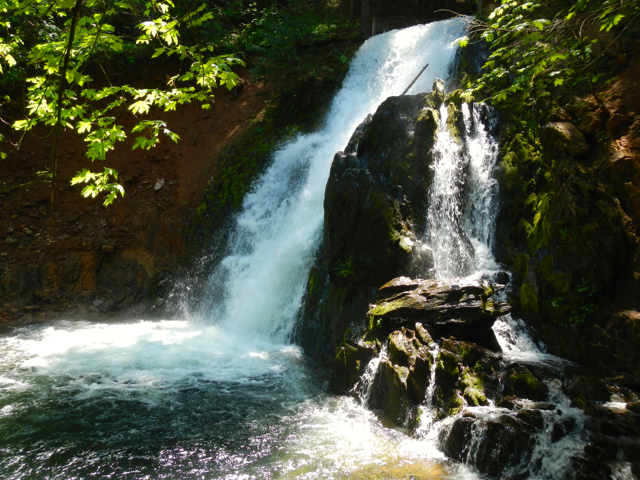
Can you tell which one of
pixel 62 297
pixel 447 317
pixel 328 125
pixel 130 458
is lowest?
pixel 130 458

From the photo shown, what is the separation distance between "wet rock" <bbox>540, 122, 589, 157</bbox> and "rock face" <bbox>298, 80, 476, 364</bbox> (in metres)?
2.08

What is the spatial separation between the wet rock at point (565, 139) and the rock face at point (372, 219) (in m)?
2.08

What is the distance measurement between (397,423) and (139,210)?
1048 cm

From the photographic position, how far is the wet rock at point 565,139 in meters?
6.30

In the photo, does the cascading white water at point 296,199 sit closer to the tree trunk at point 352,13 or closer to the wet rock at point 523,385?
the tree trunk at point 352,13

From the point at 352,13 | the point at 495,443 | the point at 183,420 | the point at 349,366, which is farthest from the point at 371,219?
the point at 352,13

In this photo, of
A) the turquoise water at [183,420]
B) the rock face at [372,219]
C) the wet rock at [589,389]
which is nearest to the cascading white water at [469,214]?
the rock face at [372,219]

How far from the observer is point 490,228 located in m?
7.67

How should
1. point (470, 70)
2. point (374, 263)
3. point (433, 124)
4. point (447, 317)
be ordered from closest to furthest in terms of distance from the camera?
point (447, 317) → point (374, 263) → point (433, 124) → point (470, 70)

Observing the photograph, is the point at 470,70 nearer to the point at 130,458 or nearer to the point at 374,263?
the point at 374,263

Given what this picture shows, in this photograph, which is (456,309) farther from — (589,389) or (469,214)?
(469,214)

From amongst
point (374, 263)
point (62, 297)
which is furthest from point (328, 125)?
point (62, 297)

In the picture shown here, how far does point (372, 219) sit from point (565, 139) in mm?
3296

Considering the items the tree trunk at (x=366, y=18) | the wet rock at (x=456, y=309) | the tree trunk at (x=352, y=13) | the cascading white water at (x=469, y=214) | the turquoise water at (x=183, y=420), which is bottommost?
the turquoise water at (x=183, y=420)
